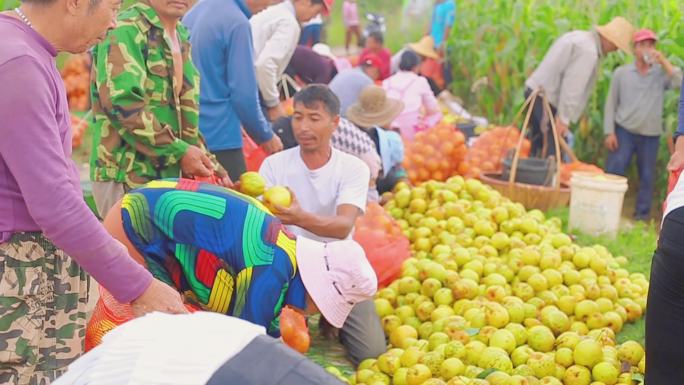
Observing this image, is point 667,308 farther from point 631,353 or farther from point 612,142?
point 612,142

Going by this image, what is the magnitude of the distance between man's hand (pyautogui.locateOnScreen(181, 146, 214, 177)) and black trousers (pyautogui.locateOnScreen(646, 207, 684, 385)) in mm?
1760

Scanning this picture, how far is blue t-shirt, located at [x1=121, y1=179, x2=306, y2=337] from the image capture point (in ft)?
9.21

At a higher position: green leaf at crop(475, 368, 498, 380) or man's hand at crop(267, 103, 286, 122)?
man's hand at crop(267, 103, 286, 122)

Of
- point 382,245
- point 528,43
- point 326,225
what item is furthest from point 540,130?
point 326,225

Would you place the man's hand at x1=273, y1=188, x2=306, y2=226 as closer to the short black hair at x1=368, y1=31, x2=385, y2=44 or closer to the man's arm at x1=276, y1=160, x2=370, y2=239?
the man's arm at x1=276, y1=160, x2=370, y2=239

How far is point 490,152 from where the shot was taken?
301 inches

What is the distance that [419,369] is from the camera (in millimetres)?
3535

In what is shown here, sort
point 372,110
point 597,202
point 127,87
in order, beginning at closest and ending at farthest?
point 127,87 → point 597,202 → point 372,110

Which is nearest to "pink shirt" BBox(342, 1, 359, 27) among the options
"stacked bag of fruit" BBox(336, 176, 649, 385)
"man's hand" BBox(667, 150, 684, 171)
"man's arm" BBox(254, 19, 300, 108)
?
"man's arm" BBox(254, 19, 300, 108)

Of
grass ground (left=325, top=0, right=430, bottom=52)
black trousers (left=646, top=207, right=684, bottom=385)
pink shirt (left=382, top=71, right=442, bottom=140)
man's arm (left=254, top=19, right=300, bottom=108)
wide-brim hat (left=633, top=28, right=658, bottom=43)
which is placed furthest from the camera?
grass ground (left=325, top=0, right=430, bottom=52)

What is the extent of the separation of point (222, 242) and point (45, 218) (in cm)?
92

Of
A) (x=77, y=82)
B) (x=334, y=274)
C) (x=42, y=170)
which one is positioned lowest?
(x=77, y=82)

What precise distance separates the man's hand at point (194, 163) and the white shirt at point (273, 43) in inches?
83.3

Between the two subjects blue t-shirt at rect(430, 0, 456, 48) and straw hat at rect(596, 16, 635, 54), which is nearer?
straw hat at rect(596, 16, 635, 54)
